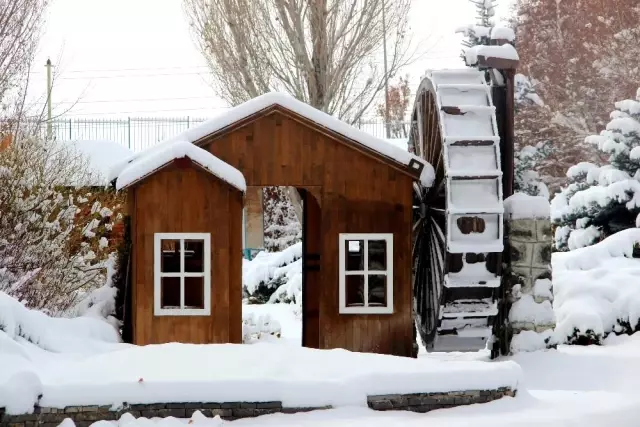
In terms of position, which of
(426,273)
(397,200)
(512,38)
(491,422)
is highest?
(512,38)

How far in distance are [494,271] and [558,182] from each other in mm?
20951

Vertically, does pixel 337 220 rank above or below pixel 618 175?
below

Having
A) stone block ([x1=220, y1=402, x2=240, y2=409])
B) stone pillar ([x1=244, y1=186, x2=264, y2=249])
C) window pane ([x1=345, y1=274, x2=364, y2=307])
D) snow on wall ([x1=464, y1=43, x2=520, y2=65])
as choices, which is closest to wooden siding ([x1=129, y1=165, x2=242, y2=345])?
window pane ([x1=345, y1=274, x2=364, y2=307])

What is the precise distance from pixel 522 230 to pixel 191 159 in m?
4.33

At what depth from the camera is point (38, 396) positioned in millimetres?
7531

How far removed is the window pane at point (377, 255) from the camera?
11.8 m

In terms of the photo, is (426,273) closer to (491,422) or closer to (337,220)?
(337,220)

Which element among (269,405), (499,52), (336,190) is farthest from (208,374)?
(499,52)

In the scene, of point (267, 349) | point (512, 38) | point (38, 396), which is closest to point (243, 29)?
point (512, 38)

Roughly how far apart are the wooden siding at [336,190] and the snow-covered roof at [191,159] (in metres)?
0.51

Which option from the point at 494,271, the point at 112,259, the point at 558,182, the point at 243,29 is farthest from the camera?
the point at 558,182

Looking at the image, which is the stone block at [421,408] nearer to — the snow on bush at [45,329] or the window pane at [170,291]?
the snow on bush at [45,329]

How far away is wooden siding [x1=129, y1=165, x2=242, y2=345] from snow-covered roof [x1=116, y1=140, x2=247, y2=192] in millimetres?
156

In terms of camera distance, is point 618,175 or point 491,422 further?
point 618,175
